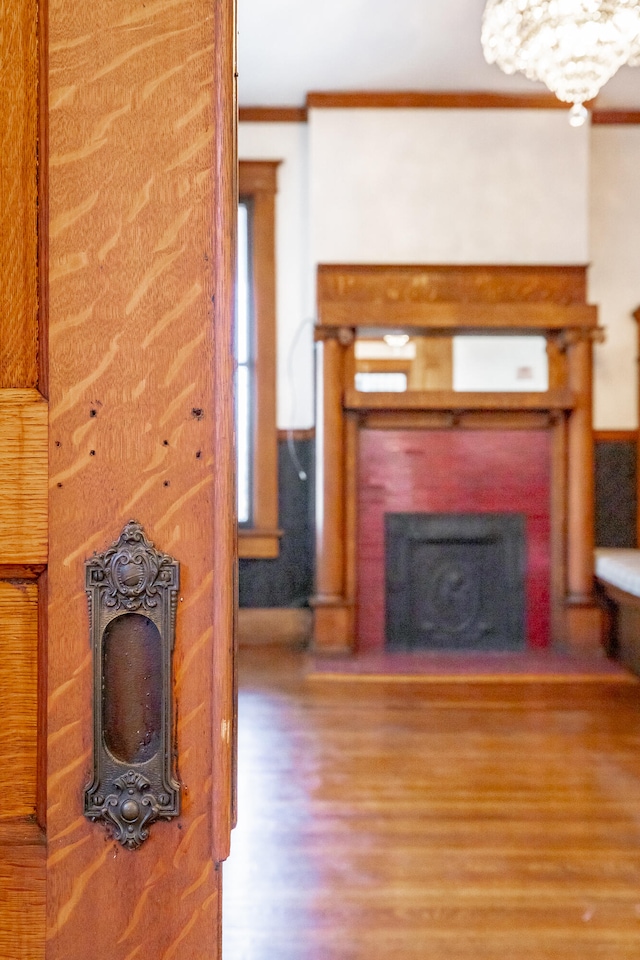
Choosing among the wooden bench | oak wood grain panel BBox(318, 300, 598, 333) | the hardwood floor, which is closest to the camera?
the hardwood floor

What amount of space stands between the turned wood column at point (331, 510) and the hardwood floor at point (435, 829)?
677 millimetres

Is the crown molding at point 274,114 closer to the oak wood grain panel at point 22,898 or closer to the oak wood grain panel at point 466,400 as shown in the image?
the oak wood grain panel at point 466,400

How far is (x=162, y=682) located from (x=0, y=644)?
148mm

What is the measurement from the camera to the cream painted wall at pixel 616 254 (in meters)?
4.04

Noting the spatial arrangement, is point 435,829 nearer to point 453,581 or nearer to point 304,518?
point 453,581

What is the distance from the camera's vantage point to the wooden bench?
3340 millimetres

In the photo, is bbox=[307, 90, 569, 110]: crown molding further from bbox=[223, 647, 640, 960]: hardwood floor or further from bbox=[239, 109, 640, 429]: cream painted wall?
bbox=[223, 647, 640, 960]: hardwood floor

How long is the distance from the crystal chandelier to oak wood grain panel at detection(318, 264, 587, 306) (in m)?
1.26

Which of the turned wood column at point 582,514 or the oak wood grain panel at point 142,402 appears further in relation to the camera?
the turned wood column at point 582,514

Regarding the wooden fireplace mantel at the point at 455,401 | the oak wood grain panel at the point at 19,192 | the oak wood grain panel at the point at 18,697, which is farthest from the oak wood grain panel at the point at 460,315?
the oak wood grain panel at the point at 18,697

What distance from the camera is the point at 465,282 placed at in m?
3.77

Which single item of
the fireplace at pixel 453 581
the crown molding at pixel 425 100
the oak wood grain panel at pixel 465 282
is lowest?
the fireplace at pixel 453 581

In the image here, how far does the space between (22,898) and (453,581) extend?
3.39m

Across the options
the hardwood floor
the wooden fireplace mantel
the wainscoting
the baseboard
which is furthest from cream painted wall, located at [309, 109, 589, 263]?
the hardwood floor
